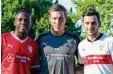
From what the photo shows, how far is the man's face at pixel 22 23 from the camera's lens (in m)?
5.33

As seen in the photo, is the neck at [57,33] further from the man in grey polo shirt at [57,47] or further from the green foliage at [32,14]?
the green foliage at [32,14]

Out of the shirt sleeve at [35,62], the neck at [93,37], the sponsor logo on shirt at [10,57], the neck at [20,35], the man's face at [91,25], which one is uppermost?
the man's face at [91,25]

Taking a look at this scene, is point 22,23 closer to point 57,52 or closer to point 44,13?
point 57,52

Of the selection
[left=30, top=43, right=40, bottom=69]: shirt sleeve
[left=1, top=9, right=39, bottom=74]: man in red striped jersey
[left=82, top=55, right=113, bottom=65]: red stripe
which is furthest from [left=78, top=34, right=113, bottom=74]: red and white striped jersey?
[left=1, top=9, right=39, bottom=74]: man in red striped jersey

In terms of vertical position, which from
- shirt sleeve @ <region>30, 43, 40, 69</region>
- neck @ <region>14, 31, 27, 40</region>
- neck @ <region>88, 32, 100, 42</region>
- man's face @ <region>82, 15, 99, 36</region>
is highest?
man's face @ <region>82, 15, 99, 36</region>

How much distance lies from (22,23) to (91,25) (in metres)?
1.00

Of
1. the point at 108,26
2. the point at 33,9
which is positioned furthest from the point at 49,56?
the point at 33,9

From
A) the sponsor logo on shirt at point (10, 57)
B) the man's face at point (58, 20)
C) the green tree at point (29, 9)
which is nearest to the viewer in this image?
the sponsor logo on shirt at point (10, 57)

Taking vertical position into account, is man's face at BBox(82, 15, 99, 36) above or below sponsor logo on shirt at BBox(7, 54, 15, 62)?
above

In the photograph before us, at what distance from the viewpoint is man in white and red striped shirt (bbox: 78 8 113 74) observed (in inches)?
210

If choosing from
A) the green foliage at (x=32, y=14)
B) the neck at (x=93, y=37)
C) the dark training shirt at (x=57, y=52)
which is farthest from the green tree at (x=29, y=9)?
the neck at (x=93, y=37)

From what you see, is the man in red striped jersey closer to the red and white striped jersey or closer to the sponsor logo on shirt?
the sponsor logo on shirt

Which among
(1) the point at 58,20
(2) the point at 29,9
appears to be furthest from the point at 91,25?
(2) the point at 29,9

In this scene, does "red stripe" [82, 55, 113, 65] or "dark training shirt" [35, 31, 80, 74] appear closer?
"red stripe" [82, 55, 113, 65]
